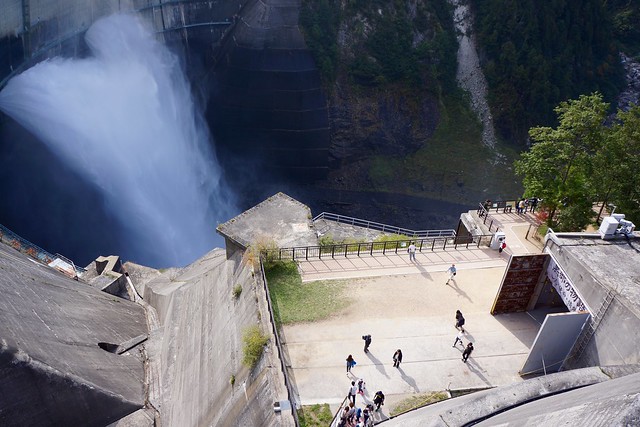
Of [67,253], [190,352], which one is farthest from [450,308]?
[67,253]

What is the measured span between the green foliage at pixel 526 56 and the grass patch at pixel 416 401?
136 ft

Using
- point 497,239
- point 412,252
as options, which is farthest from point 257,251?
point 497,239

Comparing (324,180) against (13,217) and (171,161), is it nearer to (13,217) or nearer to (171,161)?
(171,161)

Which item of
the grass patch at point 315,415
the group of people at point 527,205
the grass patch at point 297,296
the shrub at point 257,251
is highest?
the group of people at point 527,205

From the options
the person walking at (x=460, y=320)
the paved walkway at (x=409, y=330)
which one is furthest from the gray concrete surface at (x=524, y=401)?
the person walking at (x=460, y=320)

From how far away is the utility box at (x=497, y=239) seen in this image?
1955 centimetres

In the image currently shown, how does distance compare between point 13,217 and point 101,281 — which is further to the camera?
point 13,217

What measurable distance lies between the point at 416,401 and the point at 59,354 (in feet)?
34.6

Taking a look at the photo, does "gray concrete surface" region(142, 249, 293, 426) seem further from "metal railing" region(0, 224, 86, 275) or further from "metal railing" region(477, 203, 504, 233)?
"metal railing" region(477, 203, 504, 233)

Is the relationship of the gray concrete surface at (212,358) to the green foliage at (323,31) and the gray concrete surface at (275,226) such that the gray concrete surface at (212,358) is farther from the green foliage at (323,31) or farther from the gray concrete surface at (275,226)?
the green foliage at (323,31)

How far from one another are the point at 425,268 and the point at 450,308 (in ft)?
7.24

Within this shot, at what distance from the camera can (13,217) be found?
29281mm

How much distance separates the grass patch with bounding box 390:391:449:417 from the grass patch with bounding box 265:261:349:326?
3879 mm

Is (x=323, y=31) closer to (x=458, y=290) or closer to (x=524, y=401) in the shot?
(x=458, y=290)
